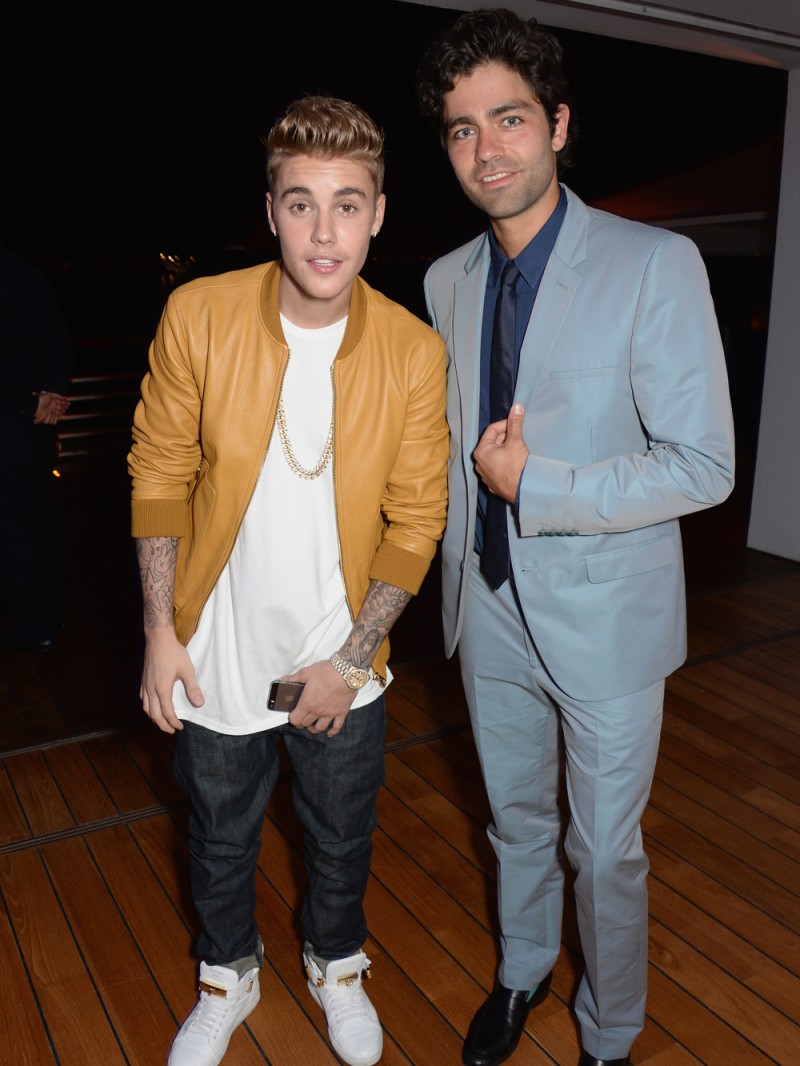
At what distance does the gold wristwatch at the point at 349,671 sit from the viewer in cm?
190

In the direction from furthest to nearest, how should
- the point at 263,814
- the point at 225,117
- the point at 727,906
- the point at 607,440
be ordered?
1. the point at 225,117
2. the point at 727,906
3. the point at 263,814
4. the point at 607,440

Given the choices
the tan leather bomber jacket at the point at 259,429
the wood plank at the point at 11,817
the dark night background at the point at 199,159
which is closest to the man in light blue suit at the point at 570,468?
the tan leather bomber jacket at the point at 259,429

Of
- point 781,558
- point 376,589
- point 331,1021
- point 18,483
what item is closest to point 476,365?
point 376,589

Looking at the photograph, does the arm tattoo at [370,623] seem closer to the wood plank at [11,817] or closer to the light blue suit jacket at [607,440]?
the light blue suit jacket at [607,440]

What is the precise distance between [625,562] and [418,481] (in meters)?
0.44

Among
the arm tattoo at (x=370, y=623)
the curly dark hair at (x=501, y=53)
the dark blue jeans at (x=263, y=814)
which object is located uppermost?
the curly dark hair at (x=501, y=53)

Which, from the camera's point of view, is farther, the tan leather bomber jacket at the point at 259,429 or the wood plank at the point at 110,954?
the wood plank at the point at 110,954

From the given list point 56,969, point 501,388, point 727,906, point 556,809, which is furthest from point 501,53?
point 56,969

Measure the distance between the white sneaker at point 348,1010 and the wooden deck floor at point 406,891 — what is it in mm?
70

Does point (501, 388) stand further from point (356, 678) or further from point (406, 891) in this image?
point (406, 891)

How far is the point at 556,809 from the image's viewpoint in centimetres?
A: 217

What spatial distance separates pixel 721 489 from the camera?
1731mm

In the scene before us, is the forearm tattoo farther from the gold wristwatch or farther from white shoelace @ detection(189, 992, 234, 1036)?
white shoelace @ detection(189, 992, 234, 1036)

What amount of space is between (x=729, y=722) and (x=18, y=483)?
327 cm
